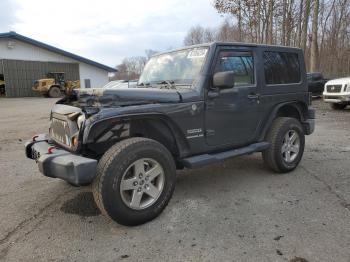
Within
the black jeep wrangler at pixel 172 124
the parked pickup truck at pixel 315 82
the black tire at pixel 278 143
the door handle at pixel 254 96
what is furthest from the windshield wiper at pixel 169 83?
the parked pickup truck at pixel 315 82

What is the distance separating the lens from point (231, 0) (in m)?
27.9

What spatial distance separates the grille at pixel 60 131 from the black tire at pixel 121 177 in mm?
622

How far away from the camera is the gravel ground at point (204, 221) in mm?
3023

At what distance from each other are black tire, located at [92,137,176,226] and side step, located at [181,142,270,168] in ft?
1.35

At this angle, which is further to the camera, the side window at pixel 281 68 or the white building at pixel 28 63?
the white building at pixel 28 63

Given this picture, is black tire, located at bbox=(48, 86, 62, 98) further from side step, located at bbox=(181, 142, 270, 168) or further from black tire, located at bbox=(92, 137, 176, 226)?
black tire, located at bbox=(92, 137, 176, 226)

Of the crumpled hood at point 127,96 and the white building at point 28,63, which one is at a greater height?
the white building at point 28,63

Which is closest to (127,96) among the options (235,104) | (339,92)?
(235,104)

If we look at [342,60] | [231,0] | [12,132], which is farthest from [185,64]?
[342,60]

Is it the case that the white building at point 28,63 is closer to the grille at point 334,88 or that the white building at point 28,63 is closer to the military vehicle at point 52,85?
the military vehicle at point 52,85

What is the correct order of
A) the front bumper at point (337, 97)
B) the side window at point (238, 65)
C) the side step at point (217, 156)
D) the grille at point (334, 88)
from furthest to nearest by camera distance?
the grille at point (334, 88), the front bumper at point (337, 97), the side window at point (238, 65), the side step at point (217, 156)

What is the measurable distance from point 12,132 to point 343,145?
29.1ft

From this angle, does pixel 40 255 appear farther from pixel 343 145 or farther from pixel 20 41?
pixel 20 41

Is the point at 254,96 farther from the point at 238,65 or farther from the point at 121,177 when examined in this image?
the point at 121,177
